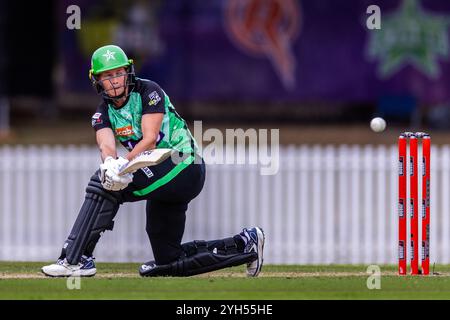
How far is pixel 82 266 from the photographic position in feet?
27.9

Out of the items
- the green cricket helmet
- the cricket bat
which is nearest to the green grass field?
the cricket bat

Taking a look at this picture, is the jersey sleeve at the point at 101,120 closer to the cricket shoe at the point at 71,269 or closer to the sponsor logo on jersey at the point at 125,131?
the sponsor logo on jersey at the point at 125,131

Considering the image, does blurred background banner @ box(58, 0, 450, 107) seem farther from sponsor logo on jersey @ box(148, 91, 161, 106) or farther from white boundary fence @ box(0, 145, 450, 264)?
sponsor logo on jersey @ box(148, 91, 161, 106)

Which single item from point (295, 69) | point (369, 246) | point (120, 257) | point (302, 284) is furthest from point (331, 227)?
Answer: point (295, 69)

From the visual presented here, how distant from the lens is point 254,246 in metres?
8.97

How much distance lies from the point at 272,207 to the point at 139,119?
5162mm

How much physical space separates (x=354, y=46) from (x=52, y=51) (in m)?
6.54

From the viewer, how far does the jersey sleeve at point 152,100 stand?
8.42 m

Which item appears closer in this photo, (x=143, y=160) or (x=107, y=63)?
(x=143, y=160)

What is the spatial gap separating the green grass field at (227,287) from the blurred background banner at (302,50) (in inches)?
568

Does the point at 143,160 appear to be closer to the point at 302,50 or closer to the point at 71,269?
the point at 71,269

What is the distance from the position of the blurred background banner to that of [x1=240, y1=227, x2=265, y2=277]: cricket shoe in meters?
14.4

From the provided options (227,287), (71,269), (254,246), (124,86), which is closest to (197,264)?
(254,246)
